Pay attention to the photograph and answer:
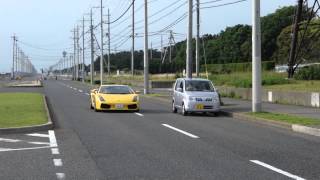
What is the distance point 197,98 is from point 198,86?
144 centimetres

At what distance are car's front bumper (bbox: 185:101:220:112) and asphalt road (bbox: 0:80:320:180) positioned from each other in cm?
428

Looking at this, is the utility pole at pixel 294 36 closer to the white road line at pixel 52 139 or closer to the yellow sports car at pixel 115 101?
the yellow sports car at pixel 115 101

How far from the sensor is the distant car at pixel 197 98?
78.4ft

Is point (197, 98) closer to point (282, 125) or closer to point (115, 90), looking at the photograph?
point (115, 90)

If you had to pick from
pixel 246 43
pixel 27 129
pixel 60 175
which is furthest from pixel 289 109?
pixel 246 43

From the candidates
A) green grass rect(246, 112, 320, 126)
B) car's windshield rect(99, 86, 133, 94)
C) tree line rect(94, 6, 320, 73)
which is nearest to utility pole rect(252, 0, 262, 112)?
green grass rect(246, 112, 320, 126)

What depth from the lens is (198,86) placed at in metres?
25.3

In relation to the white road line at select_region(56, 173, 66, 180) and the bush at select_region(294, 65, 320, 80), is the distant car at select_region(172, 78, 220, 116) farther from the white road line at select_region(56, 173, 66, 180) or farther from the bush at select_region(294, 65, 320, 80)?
the bush at select_region(294, 65, 320, 80)

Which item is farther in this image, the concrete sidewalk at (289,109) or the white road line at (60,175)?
the concrete sidewalk at (289,109)

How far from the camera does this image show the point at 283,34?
275 feet

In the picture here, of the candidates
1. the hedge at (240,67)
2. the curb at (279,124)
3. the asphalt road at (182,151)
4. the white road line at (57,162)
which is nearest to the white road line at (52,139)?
the asphalt road at (182,151)

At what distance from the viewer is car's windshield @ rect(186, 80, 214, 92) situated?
82.5 ft

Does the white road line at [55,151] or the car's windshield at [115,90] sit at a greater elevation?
the car's windshield at [115,90]

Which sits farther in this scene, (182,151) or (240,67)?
(240,67)
